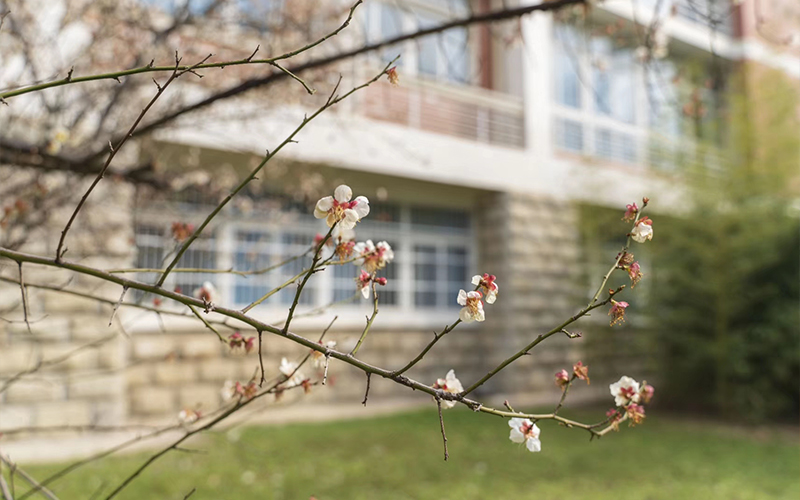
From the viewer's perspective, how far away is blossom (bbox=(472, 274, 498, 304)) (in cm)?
107

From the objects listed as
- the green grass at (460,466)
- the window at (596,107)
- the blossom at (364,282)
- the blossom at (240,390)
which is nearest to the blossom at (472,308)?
the blossom at (364,282)

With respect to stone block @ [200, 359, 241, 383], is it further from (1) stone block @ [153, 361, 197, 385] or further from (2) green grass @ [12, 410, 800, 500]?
(2) green grass @ [12, 410, 800, 500]

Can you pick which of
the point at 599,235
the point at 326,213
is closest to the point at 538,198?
the point at 599,235

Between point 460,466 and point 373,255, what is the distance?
12.5ft

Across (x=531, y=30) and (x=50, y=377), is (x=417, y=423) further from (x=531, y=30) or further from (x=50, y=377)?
(x=531, y=30)

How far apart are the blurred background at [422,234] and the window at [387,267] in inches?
1.4

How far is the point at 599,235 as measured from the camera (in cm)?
836

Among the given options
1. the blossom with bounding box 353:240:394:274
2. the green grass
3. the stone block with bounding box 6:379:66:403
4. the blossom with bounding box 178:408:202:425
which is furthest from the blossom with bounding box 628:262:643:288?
the stone block with bounding box 6:379:66:403

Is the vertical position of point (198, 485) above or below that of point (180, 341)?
below

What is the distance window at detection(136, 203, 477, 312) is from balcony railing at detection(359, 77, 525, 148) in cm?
103

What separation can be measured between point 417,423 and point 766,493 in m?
3.17

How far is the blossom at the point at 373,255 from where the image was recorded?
1.19m

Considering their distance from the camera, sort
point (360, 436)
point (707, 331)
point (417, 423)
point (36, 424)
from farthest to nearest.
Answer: point (707, 331) < point (417, 423) < point (360, 436) < point (36, 424)

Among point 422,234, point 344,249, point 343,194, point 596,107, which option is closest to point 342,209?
point 343,194
